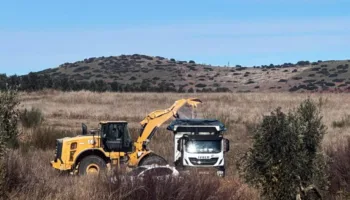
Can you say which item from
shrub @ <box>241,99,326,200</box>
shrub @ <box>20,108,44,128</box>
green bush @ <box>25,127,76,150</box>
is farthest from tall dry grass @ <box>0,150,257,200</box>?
shrub @ <box>20,108,44,128</box>

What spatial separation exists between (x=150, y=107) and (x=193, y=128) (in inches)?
1149

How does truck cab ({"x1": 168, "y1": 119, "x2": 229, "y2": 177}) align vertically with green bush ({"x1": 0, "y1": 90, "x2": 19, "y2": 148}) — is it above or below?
below

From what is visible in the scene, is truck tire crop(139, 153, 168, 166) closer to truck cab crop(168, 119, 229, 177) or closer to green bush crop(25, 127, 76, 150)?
truck cab crop(168, 119, 229, 177)

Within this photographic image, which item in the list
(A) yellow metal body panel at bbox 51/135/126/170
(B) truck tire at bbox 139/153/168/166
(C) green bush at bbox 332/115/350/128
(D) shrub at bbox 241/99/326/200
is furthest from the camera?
(C) green bush at bbox 332/115/350/128

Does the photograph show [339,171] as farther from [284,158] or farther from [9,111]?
[9,111]

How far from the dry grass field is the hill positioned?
916 inches

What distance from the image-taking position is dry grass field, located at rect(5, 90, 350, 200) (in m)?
11.5

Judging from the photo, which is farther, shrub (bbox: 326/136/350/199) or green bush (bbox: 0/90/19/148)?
shrub (bbox: 326/136/350/199)

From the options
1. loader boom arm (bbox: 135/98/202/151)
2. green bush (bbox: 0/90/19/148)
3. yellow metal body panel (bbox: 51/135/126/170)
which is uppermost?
green bush (bbox: 0/90/19/148)

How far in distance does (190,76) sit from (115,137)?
91.4 meters

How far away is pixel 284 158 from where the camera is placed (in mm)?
11281

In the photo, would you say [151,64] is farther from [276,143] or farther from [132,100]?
[276,143]

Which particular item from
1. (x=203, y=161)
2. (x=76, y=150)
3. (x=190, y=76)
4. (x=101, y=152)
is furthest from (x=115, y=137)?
(x=190, y=76)

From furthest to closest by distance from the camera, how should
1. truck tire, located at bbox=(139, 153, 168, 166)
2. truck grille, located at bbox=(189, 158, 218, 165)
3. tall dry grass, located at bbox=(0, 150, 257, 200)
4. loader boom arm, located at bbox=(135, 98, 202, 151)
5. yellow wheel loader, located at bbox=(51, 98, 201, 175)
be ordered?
loader boom arm, located at bbox=(135, 98, 202, 151) < yellow wheel loader, located at bbox=(51, 98, 201, 175) < truck tire, located at bbox=(139, 153, 168, 166) < truck grille, located at bbox=(189, 158, 218, 165) < tall dry grass, located at bbox=(0, 150, 257, 200)
